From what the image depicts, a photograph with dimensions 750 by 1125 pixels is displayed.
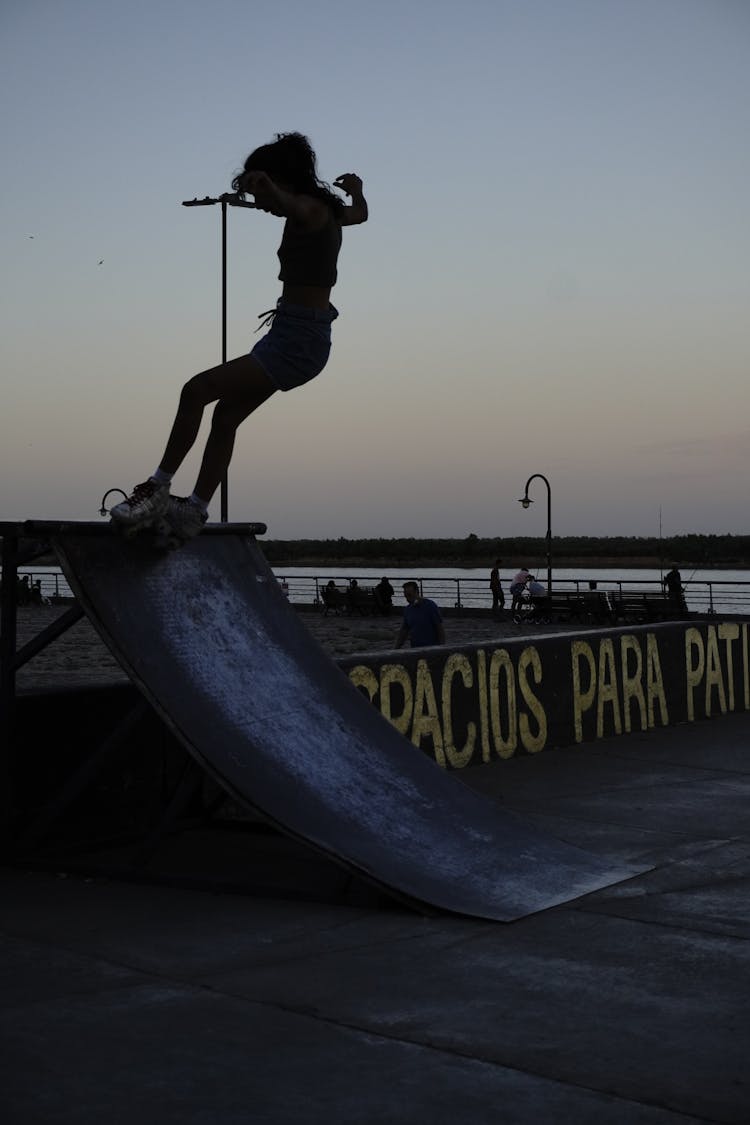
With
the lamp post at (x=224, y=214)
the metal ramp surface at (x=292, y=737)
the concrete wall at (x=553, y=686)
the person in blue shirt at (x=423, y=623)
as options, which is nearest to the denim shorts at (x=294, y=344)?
the metal ramp surface at (x=292, y=737)

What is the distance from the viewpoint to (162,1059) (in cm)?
363

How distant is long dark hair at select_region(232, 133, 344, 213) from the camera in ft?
17.2

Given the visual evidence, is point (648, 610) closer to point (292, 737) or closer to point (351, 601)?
point (351, 601)

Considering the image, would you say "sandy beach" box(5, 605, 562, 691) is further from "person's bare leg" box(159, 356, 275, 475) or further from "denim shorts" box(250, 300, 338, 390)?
"denim shorts" box(250, 300, 338, 390)

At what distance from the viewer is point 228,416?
568 cm

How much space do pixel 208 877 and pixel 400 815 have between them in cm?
89

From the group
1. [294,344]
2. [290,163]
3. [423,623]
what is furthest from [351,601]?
[290,163]

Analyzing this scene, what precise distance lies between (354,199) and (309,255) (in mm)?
401

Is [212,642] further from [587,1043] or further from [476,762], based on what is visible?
[476,762]

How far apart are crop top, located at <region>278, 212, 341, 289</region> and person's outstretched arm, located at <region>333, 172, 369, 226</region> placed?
16 centimetres

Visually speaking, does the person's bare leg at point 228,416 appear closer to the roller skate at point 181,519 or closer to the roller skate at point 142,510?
the roller skate at point 181,519

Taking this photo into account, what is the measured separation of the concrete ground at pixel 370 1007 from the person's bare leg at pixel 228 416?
1832mm

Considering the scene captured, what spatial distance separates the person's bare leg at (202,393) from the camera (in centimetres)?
550

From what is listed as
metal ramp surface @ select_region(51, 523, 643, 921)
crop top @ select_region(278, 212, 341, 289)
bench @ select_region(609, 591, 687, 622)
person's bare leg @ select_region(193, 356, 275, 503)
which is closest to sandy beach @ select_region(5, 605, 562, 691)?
bench @ select_region(609, 591, 687, 622)
